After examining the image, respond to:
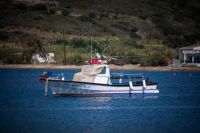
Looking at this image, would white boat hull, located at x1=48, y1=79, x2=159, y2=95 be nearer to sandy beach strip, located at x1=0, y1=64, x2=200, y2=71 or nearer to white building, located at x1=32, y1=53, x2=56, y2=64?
sandy beach strip, located at x1=0, y1=64, x2=200, y2=71

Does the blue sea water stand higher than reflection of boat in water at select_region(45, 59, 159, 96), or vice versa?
reflection of boat in water at select_region(45, 59, 159, 96)

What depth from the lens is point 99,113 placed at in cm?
5534

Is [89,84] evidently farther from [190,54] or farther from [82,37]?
[82,37]

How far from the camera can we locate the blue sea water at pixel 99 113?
46.3 m

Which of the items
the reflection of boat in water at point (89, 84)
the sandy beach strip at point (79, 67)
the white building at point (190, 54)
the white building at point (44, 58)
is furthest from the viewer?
the white building at point (44, 58)

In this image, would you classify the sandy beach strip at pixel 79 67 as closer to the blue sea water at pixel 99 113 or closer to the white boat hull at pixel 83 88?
the blue sea water at pixel 99 113

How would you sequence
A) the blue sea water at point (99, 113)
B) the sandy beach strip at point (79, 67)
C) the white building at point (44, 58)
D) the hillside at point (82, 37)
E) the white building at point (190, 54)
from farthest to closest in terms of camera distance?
the hillside at point (82, 37)
the white building at point (44, 58)
the white building at point (190, 54)
the sandy beach strip at point (79, 67)
the blue sea water at point (99, 113)

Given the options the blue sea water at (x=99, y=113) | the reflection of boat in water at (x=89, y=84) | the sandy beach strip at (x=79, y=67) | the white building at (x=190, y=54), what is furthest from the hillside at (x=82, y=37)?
the reflection of boat in water at (x=89, y=84)

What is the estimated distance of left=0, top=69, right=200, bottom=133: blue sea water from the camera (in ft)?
152

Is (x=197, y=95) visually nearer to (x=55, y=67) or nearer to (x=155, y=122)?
(x=155, y=122)

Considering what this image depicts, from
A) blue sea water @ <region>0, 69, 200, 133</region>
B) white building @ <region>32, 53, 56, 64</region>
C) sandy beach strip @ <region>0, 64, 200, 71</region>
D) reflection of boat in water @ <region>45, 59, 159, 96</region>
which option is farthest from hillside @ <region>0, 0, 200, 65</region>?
reflection of boat in water @ <region>45, 59, 159, 96</region>

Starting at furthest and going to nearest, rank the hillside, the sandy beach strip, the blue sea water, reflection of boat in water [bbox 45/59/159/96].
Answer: the hillside
the sandy beach strip
reflection of boat in water [bbox 45/59/159/96]
the blue sea water

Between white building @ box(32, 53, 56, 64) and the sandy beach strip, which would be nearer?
the sandy beach strip

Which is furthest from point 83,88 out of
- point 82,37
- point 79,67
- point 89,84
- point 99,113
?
point 82,37
